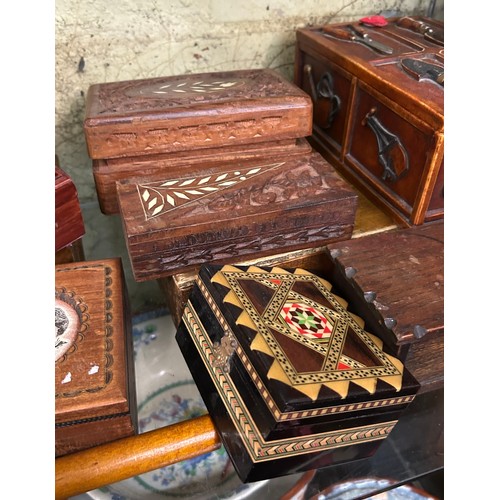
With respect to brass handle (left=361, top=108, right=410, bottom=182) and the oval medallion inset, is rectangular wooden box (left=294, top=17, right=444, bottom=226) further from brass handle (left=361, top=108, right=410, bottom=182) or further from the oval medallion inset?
the oval medallion inset

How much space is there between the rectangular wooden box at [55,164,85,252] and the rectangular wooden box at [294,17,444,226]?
612 mm

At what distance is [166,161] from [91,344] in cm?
41

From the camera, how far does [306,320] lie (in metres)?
0.74

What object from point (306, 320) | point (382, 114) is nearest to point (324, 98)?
point (382, 114)

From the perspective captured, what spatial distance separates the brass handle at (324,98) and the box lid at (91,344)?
612 mm

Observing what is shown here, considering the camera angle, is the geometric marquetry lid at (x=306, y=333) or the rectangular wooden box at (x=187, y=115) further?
the rectangular wooden box at (x=187, y=115)

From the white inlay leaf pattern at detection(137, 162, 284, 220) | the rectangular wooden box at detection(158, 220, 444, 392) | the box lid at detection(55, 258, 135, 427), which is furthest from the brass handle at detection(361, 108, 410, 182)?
the box lid at detection(55, 258, 135, 427)

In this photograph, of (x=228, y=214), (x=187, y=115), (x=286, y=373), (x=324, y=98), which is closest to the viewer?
(x=286, y=373)

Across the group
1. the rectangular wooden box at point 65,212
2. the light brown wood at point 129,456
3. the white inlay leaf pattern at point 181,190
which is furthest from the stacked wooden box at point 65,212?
the light brown wood at point 129,456

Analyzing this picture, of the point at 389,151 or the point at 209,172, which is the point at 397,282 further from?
the point at 209,172

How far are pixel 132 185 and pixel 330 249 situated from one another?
392 mm

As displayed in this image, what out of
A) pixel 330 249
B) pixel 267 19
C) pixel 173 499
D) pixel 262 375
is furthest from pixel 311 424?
pixel 267 19

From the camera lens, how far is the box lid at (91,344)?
68 cm

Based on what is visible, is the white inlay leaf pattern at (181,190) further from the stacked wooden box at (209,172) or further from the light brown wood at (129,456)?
the light brown wood at (129,456)
